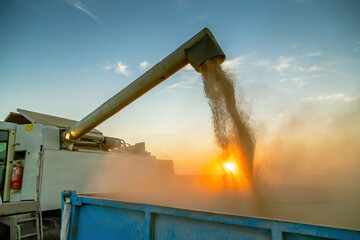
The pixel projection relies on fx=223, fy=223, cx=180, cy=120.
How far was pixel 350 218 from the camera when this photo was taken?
418 cm

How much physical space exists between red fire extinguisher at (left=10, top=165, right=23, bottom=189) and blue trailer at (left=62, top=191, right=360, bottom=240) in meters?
2.08

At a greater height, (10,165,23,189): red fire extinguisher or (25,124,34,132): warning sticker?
(25,124,34,132): warning sticker

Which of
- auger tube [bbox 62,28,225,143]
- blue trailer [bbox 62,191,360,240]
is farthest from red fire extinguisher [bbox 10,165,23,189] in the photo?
blue trailer [bbox 62,191,360,240]

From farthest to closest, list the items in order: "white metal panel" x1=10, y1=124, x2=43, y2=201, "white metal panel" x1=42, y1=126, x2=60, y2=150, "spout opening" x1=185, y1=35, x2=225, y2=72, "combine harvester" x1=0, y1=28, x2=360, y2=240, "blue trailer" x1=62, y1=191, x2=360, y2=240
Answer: "white metal panel" x1=42, y1=126, x2=60, y2=150
"white metal panel" x1=10, y1=124, x2=43, y2=201
"spout opening" x1=185, y1=35, x2=225, y2=72
"combine harvester" x1=0, y1=28, x2=360, y2=240
"blue trailer" x1=62, y1=191, x2=360, y2=240

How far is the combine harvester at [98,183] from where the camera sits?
1.63 metres

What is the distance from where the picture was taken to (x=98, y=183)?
A: 15.9 ft

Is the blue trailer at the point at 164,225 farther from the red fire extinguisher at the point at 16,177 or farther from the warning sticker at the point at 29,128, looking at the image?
the warning sticker at the point at 29,128

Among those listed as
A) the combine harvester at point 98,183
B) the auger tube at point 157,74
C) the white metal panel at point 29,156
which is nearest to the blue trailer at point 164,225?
the combine harvester at point 98,183

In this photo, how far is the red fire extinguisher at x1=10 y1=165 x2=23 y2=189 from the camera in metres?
3.99

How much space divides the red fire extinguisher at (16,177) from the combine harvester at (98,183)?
1cm

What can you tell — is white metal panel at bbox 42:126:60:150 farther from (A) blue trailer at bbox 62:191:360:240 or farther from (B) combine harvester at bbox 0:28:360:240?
(A) blue trailer at bbox 62:191:360:240

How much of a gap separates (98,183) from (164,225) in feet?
11.2

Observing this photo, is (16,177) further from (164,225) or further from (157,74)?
(164,225)

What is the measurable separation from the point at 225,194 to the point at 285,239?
2736 millimetres
